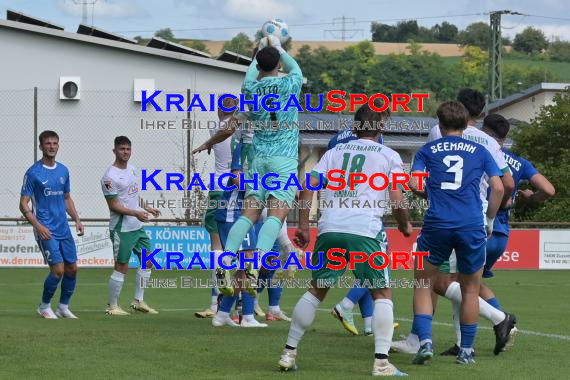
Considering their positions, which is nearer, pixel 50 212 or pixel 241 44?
→ pixel 50 212

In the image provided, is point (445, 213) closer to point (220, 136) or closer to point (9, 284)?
point (220, 136)

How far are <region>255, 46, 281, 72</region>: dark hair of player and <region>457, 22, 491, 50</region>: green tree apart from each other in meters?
132

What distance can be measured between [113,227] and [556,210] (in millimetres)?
21059

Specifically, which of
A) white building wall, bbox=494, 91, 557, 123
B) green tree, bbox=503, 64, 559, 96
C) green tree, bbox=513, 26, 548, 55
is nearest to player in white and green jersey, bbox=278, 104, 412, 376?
white building wall, bbox=494, 91, 557, 123

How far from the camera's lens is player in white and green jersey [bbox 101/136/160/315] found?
14.7m

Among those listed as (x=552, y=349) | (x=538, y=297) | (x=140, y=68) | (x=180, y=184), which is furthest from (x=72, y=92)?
(x=552, y=349)

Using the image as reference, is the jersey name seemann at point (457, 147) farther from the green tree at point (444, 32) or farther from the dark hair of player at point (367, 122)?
the green tree at point (444, 32)

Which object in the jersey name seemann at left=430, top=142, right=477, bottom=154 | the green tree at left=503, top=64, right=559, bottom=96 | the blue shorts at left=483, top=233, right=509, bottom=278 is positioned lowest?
the blue shorts at left=483, top=233, right=509, bottom=278

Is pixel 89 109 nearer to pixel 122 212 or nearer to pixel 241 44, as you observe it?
pixel 122 212

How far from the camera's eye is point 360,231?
8508 mm

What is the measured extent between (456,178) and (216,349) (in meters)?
2.62

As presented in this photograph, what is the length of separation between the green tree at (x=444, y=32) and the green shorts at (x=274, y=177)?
161937 millimetres

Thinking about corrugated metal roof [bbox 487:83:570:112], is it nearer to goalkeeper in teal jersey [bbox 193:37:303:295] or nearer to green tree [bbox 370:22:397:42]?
goalkeeper in teal jersey [bbox 193:37:303:295]

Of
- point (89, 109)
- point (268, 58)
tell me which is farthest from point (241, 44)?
point (268, 58)
